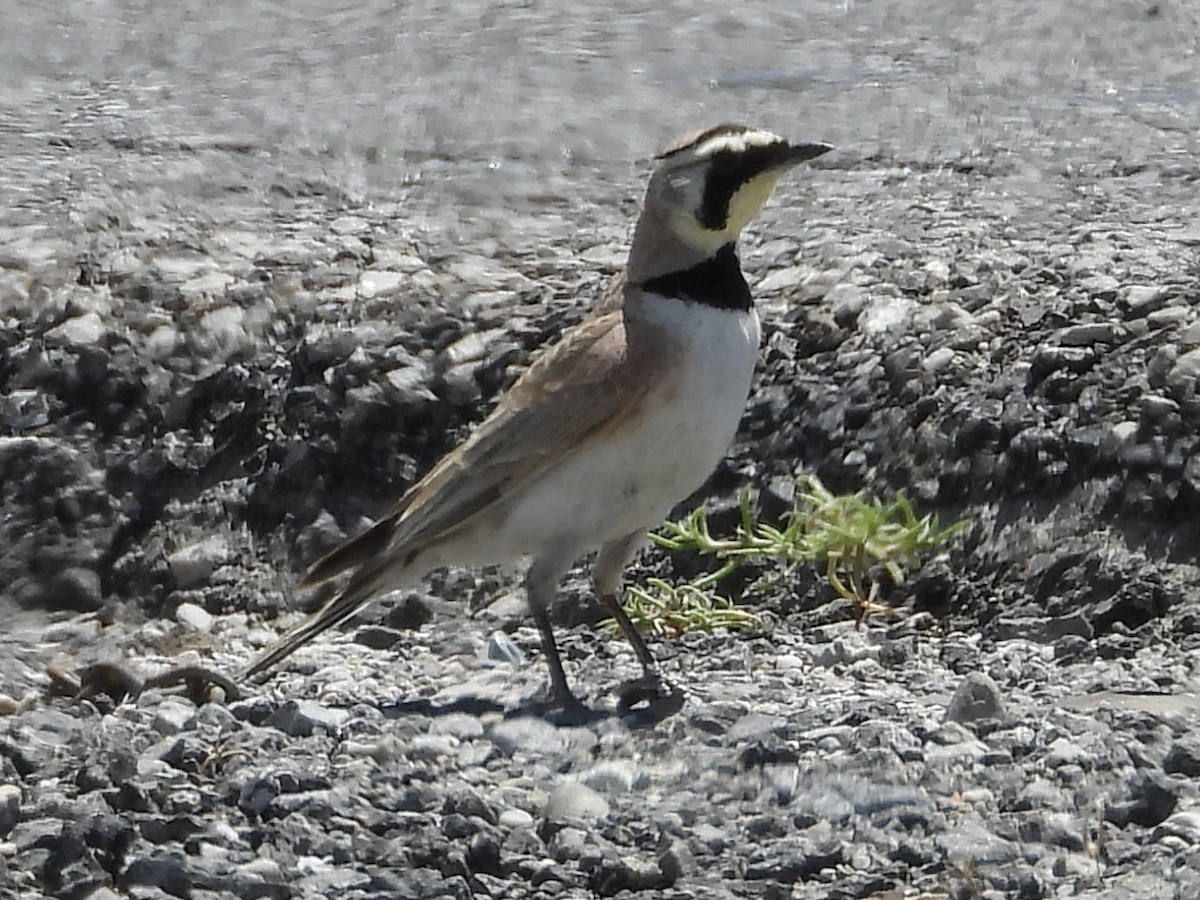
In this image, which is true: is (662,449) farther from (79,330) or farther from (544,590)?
(79,330)

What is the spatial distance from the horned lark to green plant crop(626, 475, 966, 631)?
25.9 inches

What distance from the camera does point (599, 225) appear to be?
9070 millimetres

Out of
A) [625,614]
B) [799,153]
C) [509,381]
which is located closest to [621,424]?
[625,614]

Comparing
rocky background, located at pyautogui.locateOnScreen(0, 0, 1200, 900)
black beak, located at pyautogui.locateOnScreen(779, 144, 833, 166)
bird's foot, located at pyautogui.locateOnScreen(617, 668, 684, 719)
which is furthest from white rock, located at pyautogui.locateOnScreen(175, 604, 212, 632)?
black beak, located at pyautogui.locateOnScreen(779, 144, 833, 166)

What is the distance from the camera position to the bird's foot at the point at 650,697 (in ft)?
18.6

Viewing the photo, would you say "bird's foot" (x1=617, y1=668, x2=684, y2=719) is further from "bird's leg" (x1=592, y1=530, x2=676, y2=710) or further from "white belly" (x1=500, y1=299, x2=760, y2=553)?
"white belly" (x1=500, y1=299, x2=760, y2=553)

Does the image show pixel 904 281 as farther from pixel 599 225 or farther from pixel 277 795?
pixel 277 795

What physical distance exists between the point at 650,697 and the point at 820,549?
121 cm

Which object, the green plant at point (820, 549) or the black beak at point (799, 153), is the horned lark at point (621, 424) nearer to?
the black beak at point (799, 153)

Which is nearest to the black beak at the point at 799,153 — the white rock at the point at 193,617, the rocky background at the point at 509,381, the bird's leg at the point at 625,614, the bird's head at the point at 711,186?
the bird's head at the point at 711,186

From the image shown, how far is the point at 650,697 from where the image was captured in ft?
19.0

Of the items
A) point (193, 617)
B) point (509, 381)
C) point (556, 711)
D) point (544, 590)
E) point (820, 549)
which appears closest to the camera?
point (556, 711)

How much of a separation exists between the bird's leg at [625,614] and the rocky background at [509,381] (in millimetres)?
176

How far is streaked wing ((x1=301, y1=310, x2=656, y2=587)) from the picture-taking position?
5.89 meters
